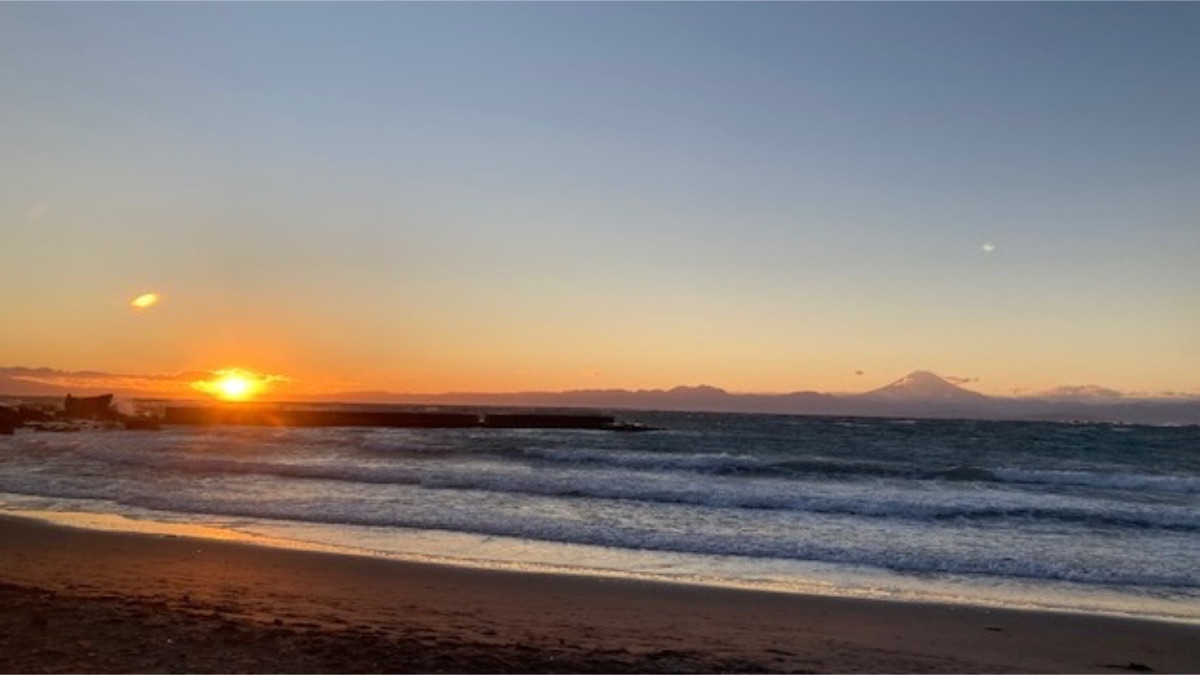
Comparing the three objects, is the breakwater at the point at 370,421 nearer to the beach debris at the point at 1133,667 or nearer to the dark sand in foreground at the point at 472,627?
the dark sand in foreground at the point at 472,627

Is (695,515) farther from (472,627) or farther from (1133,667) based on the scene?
(1133,667)

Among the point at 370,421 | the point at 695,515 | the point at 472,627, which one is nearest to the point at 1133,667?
the point at 472,627

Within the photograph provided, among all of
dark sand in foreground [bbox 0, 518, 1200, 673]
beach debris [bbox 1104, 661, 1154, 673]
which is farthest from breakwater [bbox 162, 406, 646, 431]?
beach debris [bbox 1104, 661, 1154, 673]

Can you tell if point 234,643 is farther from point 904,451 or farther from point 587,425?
point 587,425

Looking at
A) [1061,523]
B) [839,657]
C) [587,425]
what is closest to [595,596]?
[839,657]

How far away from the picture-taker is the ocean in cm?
1611

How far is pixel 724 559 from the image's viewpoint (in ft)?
57.3

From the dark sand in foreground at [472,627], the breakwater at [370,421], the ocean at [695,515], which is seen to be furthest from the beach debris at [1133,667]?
the breakwater at [370,421]

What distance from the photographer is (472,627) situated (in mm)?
10703

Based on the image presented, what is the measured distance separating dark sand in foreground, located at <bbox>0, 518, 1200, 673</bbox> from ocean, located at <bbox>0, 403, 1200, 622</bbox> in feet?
4.94

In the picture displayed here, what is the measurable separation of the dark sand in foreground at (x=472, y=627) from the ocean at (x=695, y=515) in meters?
1.50

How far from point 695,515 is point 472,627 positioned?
13690mm

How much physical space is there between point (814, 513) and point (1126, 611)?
1170 centimetres

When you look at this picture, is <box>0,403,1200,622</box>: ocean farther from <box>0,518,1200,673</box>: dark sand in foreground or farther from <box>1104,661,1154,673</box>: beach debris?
<box>1104,661,1154,673</box>: beach debris
